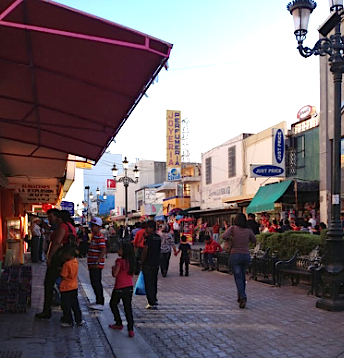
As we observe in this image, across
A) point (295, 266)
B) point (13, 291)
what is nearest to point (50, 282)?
point (13, 291)

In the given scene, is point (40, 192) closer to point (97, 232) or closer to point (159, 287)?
point (159, 287)

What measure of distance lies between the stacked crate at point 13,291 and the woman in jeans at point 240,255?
11.4ft

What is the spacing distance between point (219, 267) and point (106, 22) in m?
11.7

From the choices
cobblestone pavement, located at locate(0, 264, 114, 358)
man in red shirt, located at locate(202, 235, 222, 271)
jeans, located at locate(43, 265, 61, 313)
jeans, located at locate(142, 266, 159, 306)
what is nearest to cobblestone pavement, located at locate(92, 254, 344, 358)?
jeans, located at locate(142, 266, 159, 306)

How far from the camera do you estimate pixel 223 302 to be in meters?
8.75

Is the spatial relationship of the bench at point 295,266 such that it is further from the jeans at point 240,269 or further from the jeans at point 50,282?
the jeans at point 50,282

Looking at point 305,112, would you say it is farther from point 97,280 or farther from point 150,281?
point 97,280

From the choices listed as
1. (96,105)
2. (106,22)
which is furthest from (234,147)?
(106,22)

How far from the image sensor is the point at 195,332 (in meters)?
6.48

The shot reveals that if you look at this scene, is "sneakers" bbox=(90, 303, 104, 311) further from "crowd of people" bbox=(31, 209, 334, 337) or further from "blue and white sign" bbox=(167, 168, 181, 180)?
"blue and white sign" bbox=(167, 168, 181, 180)

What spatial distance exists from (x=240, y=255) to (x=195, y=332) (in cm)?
202

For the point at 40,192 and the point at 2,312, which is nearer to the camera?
the point at 2,312

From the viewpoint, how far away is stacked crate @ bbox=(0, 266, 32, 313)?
731 centimetres

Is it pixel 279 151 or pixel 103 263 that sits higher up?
pixel 279 151
